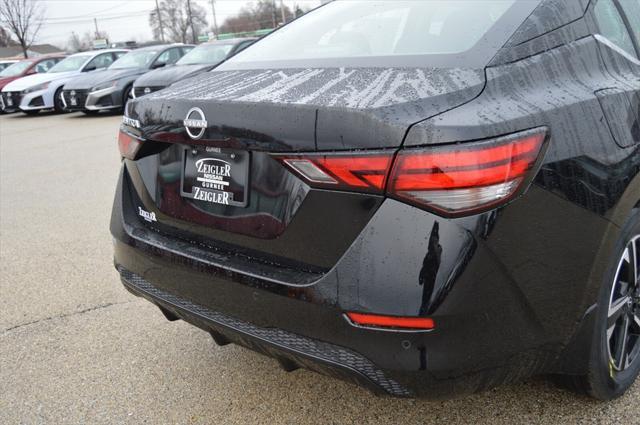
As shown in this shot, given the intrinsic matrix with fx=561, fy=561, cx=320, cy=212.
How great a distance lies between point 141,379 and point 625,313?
6.74 ft

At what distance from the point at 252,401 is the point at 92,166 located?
239 inches

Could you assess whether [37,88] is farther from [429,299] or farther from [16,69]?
[429,299]

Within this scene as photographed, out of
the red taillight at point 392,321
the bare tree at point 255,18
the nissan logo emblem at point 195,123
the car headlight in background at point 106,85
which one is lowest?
the red taillight at point 392,321

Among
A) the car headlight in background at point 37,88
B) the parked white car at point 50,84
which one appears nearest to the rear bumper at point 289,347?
the parked white car at point 50,84

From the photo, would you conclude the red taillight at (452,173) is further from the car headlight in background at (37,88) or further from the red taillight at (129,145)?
the car headlight in background at (37,88)

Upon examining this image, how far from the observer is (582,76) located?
1869mm

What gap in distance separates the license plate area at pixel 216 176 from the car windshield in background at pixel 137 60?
13167 mm

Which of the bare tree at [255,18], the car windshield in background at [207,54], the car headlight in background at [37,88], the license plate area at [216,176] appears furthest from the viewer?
the bare tree at [255,18]

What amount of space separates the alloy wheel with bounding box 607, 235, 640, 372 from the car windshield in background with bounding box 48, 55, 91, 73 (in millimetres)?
16303

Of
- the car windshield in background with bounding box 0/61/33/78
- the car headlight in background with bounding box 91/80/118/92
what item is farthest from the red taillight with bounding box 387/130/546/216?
the car windshield in background with bounding box 0/61/33/78

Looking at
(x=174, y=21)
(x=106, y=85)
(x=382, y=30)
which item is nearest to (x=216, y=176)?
(x=382, y=30)

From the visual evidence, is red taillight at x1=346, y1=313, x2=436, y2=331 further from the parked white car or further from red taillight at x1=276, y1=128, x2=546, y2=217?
the parked white car

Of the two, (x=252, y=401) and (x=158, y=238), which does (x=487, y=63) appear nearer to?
(x=158, y=238)

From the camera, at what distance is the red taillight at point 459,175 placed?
4.80ft
